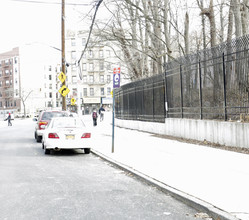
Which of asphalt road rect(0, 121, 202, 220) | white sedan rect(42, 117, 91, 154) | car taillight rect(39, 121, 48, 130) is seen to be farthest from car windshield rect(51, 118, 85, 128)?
car taillight rect(39, 121, 48, 130)

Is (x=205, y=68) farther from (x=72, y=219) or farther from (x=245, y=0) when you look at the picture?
(x=72, y=219)

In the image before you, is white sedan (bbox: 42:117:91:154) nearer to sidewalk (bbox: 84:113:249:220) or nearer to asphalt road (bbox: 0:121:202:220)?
sidewalk (bbox: 84:113:249:220)

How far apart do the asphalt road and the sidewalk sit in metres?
0.42

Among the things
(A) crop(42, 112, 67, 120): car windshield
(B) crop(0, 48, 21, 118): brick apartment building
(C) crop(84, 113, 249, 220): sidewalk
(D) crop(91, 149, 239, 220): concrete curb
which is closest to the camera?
(D) crop(91, 149, 239, 220): concrete curb

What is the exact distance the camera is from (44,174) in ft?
29.8

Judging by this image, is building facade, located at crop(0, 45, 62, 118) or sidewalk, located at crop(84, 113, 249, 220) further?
building facade, located at crop(0, 45, 62, 118)

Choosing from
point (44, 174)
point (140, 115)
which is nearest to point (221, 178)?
point (44, 174)

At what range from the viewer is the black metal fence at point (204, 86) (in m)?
11.9

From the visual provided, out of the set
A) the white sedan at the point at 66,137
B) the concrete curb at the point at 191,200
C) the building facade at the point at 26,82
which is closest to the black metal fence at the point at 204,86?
the white sedan at the point at 66,137

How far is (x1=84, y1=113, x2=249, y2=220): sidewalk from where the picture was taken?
5.98 m

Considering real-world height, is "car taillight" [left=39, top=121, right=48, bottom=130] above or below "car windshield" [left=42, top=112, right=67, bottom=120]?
below

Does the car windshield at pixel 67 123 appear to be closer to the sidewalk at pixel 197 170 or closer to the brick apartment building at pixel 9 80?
the sidewalk at pixel 197 170

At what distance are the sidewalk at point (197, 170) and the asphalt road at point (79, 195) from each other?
42cm

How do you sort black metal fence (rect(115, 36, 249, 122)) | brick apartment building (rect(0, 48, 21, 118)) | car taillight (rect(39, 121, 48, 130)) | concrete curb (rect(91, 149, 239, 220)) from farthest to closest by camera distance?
brick apartment building (rect(0, 48, 21, 118))
car taillight (rect(39, 121, 48, 130))
black metal fence (rect(115, 36, 249, 122))
concrete curb (rect(91, 149, 239, 220))
